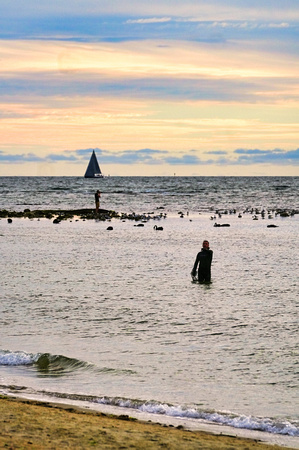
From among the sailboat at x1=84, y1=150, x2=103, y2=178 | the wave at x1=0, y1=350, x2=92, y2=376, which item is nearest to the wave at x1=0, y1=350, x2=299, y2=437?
the wave at x1=0, y1=350, x2=92, y2=376

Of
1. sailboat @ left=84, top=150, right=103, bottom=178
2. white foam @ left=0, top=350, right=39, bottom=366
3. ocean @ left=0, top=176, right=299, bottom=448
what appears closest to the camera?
ocean @ left=0, top=176, right=299, bottom=448

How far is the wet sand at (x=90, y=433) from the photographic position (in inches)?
313

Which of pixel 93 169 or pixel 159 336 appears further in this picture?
pixel 93 169

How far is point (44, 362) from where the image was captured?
12.5 metres

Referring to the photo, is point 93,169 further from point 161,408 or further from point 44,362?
point 161,408

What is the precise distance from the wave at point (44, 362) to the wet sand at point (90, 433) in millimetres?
2578

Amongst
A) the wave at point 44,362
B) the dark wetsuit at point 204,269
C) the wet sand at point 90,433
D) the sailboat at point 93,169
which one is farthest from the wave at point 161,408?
the sailboat at point 93,169

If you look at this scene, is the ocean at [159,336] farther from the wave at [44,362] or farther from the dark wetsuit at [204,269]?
the dark wetsuit at [204,269]

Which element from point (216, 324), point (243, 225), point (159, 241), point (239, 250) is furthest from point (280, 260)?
point (243, 225)

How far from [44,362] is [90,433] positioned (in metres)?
4.35

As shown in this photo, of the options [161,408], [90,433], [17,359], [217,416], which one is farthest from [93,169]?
[90,433]

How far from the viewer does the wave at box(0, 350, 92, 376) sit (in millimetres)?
12117

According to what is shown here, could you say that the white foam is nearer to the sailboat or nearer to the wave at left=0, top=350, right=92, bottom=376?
the wave at left=0, top=350, right=92, bottom=376

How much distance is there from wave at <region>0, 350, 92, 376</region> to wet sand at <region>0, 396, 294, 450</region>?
2.58 metres
